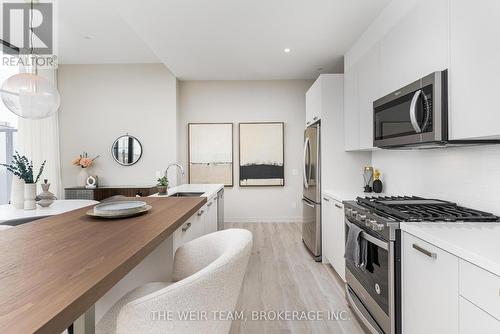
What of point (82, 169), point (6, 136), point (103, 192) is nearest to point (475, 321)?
point (103, 192)

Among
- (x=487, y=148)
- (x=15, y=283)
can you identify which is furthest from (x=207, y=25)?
(x=15, y=283)

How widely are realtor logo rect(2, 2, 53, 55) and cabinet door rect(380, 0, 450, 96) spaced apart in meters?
3.60

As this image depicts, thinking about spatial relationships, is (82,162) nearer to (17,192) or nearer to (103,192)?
(103,192)

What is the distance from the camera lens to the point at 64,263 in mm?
745

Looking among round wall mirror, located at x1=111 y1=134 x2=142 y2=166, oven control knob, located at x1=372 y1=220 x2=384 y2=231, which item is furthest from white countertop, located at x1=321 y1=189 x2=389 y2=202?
round wall mirror, located at x1=111 y1=134 x2=142 y2=166

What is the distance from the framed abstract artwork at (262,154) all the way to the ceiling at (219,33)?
0.98 m

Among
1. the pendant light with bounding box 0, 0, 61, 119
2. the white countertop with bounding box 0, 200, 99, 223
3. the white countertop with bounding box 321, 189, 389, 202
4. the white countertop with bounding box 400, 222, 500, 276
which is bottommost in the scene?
the white countertop with bounding box 0, 200, 99, 223

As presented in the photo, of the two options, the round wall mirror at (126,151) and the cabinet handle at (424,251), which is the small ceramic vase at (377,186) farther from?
the round wall mirror at (126,151)

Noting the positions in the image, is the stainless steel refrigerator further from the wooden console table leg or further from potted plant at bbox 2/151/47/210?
potted plant at bbox 2/151/47/210

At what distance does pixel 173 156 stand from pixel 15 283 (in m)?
4.43

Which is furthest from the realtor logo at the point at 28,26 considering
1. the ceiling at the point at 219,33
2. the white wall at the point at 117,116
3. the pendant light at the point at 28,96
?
the pendant light at the point at 28,96

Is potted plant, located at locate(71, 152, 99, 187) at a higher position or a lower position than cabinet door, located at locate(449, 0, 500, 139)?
lower

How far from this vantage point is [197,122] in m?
5.29

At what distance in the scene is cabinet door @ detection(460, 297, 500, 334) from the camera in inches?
37.2
